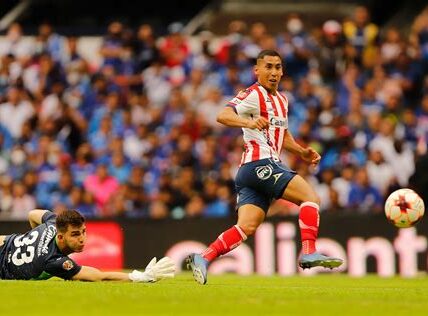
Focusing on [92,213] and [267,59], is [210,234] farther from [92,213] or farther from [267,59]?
[267,59]

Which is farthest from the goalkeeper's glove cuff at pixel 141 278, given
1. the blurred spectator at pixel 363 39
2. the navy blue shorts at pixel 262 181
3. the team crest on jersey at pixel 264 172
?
the blurred spectator at pixel 363 39

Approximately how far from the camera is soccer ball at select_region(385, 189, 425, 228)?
1252 centimetres

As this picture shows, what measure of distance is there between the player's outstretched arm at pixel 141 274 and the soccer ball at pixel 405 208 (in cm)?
288

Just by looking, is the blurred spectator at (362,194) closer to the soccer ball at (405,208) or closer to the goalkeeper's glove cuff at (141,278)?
the soccer ball at (405,208)

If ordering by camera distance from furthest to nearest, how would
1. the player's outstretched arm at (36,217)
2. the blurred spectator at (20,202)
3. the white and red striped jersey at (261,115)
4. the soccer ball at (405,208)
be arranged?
the blurred spectator at (20,202) → the soccer ball at (405,208) → the player's outstretched arm at (36,217) → the white and red striped jersey at (261,115)

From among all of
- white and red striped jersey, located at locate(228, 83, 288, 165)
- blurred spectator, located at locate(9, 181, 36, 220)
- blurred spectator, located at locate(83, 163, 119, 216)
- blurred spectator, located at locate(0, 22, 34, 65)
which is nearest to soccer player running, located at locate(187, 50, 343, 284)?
white and red striped jersey, located at locate(228, 83, 288, 165)

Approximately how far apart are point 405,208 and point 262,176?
2.19 metres

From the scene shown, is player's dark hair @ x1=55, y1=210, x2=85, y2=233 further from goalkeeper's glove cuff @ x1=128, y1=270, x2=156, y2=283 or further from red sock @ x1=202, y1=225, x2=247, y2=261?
red sock @ x1=202, y1=225, x2=247, y2=261

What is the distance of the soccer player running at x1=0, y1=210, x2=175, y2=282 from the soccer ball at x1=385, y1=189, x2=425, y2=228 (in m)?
2.89

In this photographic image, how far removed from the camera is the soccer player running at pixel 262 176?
35.9 ft

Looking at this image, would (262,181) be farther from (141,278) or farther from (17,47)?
(17,47)

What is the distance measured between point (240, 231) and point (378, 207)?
6.96m

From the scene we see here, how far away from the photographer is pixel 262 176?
1105 cm

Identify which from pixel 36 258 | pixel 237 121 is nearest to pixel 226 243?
pixel 237 121
